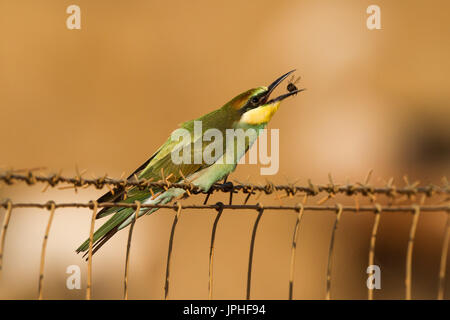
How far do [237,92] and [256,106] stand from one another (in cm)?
483

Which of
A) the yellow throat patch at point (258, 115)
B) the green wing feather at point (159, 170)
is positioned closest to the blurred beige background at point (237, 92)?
the green wing feather at point (159, 170)

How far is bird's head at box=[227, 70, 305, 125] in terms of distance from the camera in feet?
11.6

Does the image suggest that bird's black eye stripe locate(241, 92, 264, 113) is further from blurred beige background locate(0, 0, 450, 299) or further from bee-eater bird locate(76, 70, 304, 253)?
blurred beige background locate(0, 0, 450, 299)

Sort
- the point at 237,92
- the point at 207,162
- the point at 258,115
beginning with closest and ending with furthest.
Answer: the point at 207,162 < the point at 258,115 < the point at 237,92

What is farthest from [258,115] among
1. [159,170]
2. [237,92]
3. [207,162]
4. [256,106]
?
[237,92]

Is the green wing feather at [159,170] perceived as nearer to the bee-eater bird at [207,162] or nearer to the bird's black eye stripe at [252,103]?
the bee-eater bird at [207,162]

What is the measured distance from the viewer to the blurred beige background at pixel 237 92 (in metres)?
6.49

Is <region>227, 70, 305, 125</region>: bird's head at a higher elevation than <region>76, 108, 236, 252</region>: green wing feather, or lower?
higher

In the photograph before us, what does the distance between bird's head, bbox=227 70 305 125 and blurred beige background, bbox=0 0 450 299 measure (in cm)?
301

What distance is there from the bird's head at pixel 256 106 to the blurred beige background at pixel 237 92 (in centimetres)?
301

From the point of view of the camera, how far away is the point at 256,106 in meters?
3.64

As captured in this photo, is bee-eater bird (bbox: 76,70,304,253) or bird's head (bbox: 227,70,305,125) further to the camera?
bird's head (bbox: 227,70,305,125)

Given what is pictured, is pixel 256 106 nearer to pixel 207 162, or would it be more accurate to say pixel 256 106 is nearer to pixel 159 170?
pixel 207 162

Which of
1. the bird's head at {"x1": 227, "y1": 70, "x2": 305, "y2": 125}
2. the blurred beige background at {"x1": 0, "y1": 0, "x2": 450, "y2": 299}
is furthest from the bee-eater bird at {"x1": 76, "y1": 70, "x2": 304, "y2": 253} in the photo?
the blurred beige background at {"x1": 0, "y1": 0, "x2": 450, "y2": 299}
